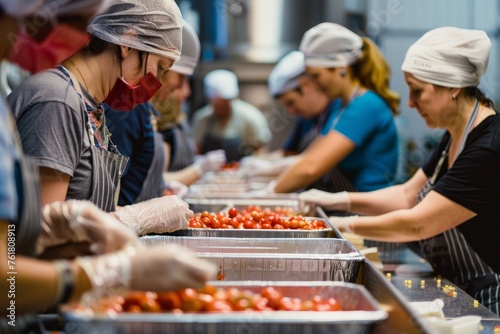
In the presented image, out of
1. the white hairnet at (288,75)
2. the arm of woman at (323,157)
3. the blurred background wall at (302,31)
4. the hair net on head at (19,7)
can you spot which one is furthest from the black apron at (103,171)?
the blurred background wall at (302,31)

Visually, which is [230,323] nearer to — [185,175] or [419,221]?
[419,221]

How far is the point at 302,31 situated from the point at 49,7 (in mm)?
7243

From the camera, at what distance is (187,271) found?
54.1 inches

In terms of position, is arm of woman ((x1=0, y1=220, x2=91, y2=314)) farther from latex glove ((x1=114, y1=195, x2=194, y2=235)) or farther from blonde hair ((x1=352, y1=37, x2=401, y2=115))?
blonde hair ((x1=352, y1=37, x2=401, y2=115))

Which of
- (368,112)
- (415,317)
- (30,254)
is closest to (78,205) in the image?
(30,254)

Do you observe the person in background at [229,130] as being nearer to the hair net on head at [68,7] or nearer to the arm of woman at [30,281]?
the hair net on head at [68,7]

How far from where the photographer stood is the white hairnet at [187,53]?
366cm

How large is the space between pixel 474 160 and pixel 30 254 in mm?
1932

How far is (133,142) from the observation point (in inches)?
130

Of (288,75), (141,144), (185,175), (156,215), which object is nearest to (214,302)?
(156,215)

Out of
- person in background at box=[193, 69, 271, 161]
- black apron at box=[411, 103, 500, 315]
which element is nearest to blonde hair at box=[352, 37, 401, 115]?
black apron at box=[411, 103, 500, 315]

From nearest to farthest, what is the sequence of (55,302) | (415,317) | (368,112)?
(55,302), (415,317), (368,112)

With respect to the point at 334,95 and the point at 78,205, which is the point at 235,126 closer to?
the point at 334,95

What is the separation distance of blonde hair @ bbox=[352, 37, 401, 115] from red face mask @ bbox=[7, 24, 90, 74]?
9.75 feet
